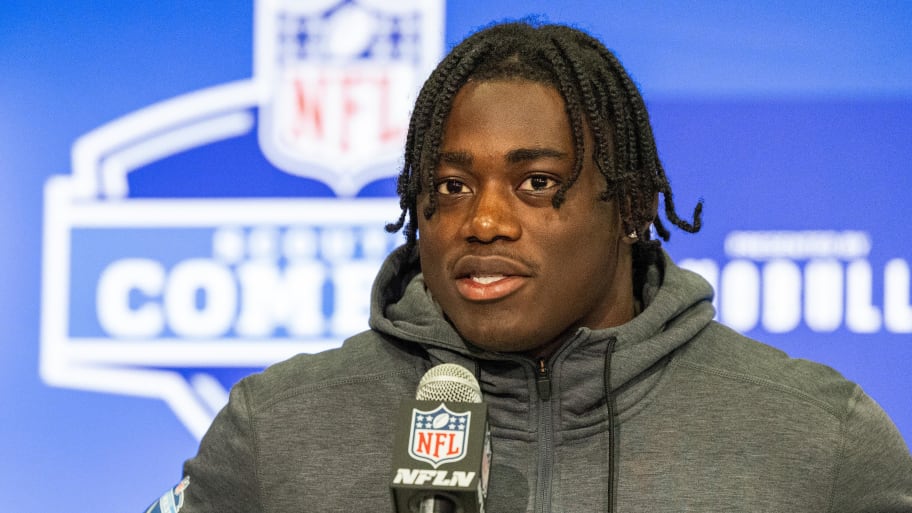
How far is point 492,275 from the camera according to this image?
1.46 m

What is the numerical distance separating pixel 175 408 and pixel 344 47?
0.91m

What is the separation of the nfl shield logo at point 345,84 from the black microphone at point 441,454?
55.6 inches

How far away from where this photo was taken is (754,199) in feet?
8.16

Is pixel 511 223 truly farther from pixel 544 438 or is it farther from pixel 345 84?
pixel 345 84

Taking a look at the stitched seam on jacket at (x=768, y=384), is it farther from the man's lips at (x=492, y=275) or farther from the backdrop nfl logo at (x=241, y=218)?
the backdrop nfl logo at (x=241, y=218)

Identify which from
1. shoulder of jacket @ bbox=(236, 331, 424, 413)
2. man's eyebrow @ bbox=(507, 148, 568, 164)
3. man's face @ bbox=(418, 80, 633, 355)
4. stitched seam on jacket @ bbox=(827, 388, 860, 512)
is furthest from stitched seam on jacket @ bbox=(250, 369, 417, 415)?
stitched seam on jacket @ bbox=(827, 388, 860, 512)

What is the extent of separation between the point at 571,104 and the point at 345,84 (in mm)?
1146

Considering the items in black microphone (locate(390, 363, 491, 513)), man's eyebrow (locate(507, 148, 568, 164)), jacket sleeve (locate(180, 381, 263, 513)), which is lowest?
jacket sleeve (locate(180, 381, 263, 513))

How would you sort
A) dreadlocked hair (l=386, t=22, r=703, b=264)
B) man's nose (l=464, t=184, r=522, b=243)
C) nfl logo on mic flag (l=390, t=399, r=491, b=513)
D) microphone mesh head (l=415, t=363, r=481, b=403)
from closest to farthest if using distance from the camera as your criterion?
nfl logo on mic flag (l=390, t=399, r=491, b=513)
microphone mesh head (l=415, t=363, r=481, b=403)
man's nose (l=464, t=184, r=522, b=243)
dreadlocked hair (l=386, t=22, r=703, b=264)

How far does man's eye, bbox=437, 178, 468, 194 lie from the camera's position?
60.2 inches

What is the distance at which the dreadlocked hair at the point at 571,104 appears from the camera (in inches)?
60.9

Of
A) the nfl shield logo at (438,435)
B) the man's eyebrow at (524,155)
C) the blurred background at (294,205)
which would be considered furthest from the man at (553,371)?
the blurred background at (294,205)

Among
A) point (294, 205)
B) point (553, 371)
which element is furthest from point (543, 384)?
point (294, 205)

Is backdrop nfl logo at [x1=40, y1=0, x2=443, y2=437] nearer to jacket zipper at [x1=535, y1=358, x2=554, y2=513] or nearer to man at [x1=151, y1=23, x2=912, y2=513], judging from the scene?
man at [x1=151, y1=23, x2=912, y2=513]
